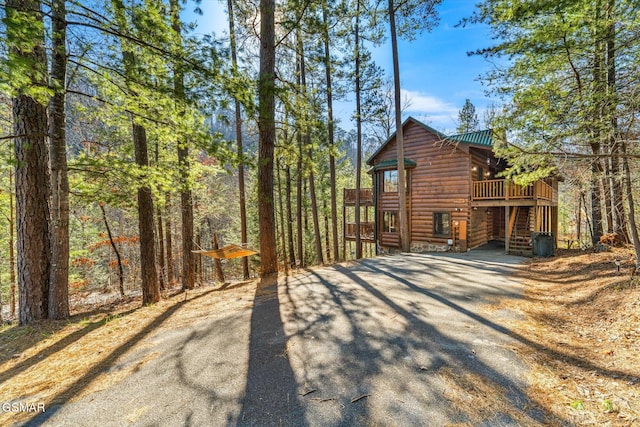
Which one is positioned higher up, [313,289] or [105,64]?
[105,64]

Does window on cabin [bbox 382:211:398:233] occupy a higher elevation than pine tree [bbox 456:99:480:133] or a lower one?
lower

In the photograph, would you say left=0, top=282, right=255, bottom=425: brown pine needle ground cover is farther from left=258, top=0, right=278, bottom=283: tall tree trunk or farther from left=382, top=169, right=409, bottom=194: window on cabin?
left=382, top=169, right=409, bottom=194: window on cabin

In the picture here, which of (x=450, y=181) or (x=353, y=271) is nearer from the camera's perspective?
(x=353, y=271)

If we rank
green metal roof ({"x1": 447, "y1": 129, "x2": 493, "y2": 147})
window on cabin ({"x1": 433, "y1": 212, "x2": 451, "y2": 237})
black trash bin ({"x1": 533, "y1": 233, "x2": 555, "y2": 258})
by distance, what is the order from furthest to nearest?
window on cabin ({"x1": 433, "y1": 212, "x2": 451, "y2": 237}) → green metal roof ({"x1": 447, "y1": 129, "x2": 493, "y2": 147}) → black trash bin ({"x1": 533, "y1": 233, "x2": 555, "y2": 258})

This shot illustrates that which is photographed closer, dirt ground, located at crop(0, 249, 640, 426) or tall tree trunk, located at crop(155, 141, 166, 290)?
dirt ground, located at crop(0, 249, 640, 426)

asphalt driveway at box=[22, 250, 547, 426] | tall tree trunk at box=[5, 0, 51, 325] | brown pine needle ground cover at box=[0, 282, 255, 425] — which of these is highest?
tall tree trunk at box=[5, 0, 51, 325]

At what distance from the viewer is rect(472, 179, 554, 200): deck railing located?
35.4ft

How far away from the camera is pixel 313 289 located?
564 cm

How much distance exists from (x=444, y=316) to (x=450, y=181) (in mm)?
10148

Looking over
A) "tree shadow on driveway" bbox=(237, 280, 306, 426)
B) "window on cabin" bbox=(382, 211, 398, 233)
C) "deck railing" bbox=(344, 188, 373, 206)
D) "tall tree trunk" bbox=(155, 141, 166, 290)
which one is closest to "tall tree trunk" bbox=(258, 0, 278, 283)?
"tree shadow on driveway" bbox=(237, 280, 306, 426)

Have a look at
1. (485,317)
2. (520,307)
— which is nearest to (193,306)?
(485,317)

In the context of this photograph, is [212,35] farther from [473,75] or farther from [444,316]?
[473,75]

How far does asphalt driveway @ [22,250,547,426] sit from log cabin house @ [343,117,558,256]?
28.2ft

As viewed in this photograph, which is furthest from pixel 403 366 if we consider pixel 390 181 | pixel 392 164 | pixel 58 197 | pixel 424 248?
pixel 390 181
